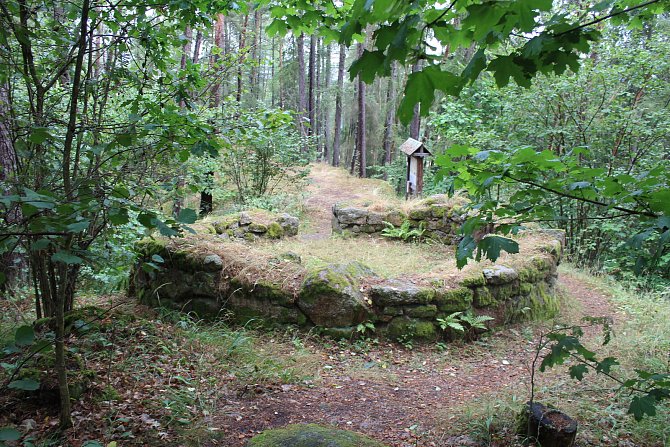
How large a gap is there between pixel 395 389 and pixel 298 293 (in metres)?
1.66

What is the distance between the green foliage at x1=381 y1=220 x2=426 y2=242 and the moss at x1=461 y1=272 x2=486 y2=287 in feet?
10.9

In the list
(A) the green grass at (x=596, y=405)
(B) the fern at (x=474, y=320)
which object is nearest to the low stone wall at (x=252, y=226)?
(B) the fern at (x=474, y=320)

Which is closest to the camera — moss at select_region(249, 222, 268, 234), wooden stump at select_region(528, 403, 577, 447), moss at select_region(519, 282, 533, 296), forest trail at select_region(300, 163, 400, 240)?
wooden stump at select_region(528, 403, 577, 447)

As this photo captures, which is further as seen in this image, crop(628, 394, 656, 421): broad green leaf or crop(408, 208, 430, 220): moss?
crop(408, 208, 430, 220): moss

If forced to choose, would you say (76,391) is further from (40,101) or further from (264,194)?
(264,194)

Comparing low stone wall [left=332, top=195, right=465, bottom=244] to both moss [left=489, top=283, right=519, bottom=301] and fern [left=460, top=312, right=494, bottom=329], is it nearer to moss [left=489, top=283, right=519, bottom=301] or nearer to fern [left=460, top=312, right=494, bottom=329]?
moss [left=489, top=283, right=519, bottom=301]

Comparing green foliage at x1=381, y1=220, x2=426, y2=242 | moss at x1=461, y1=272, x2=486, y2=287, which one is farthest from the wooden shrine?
moss at x1=461, y1=272, x2=486, y2=287

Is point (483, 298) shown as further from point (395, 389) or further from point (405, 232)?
point (405, 232)

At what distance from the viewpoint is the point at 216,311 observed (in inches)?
201

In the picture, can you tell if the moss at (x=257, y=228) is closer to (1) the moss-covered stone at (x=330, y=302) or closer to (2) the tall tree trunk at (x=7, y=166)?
(1) the moss-covered stone at (x=330, y=302)

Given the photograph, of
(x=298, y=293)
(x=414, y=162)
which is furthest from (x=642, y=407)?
(x=414, y=162)

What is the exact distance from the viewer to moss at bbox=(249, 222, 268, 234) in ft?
25.5

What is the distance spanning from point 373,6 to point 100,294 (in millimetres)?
6319

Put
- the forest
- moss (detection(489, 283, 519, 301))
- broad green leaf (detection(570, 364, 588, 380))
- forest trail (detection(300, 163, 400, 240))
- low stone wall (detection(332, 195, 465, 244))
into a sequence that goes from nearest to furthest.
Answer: the forest, broad green leaf (detection(570, 364, 588, 380)), moss (detection(489, 283, 519, 301)), low stone wall (detection(332, 195, 465, 244)), forest trail (detection(300, 163, 400, 240))
